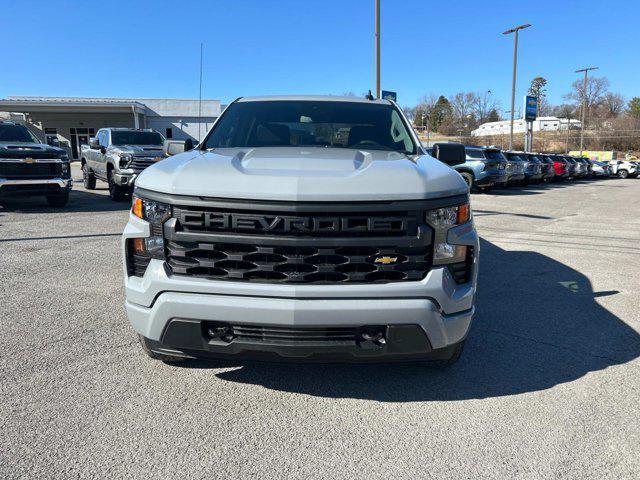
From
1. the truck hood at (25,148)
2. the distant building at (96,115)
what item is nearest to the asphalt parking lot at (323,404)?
the truck hood at (25,148)

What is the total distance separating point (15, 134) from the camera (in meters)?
11.8

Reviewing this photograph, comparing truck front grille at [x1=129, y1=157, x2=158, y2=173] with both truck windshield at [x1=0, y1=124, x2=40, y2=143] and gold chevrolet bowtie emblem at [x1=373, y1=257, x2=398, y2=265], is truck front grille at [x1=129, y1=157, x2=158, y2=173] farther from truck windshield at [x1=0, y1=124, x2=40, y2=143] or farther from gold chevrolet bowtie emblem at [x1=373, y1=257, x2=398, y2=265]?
gold chevrolet bowtie emblem at [x1=373, y1=257, x2=398, y2=265]

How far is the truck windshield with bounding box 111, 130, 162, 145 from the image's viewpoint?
13844 millimetres

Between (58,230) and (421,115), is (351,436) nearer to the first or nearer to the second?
(58,230)

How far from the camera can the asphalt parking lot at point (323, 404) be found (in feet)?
8.14

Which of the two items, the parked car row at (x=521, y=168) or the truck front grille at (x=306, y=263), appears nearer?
the truck front grille at (x=306, y=263)

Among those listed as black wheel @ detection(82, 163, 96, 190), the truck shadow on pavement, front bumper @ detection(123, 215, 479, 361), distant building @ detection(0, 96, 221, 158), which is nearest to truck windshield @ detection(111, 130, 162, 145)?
black wheel @ detection(82, 163, 96, 190)

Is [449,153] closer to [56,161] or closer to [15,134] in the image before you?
[56,161]

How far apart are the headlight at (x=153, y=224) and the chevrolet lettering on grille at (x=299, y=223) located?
21 cm

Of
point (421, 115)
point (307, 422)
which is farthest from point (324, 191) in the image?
point (421, 115)

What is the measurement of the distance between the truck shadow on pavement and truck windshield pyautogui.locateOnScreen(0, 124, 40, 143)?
10.6 m

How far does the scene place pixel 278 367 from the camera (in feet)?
11.5

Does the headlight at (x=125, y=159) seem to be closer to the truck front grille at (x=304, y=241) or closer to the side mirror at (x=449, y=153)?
the side mirror at (x=449, y=153)

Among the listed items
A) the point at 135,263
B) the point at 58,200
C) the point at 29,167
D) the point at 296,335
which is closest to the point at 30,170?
the point at 29,167
